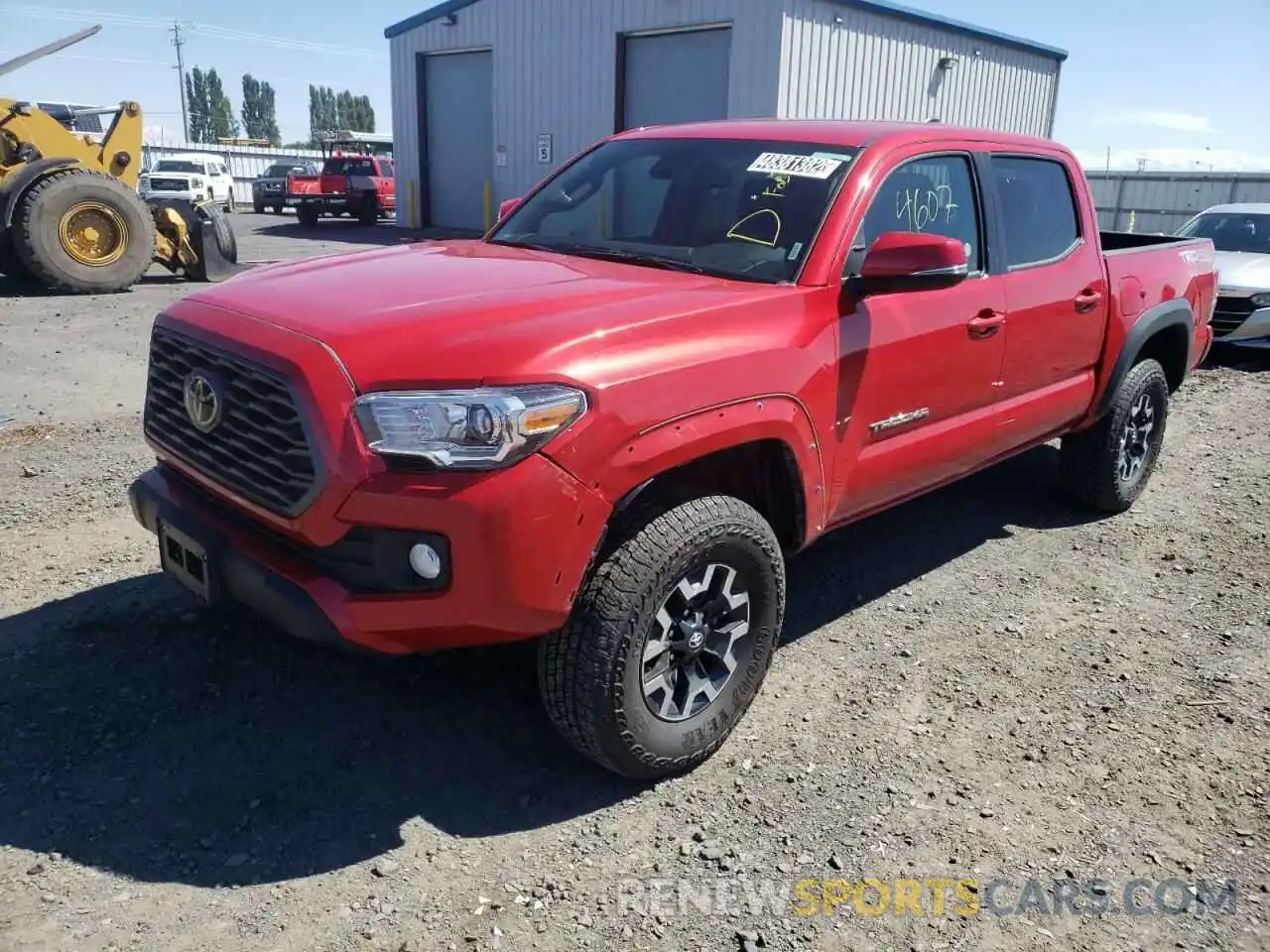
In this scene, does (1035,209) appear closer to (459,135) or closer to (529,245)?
(529,245)

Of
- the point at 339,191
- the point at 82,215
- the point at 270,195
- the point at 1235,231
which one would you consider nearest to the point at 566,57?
the point at 339,191

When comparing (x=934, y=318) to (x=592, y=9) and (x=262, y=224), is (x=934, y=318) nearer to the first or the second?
(x=592, y=9)

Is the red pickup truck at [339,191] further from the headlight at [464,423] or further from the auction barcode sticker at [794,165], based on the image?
the headlight at [464,423]

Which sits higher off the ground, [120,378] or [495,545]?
[495,545]

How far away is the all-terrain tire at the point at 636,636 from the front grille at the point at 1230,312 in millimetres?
8965

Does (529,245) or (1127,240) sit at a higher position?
(529,245)

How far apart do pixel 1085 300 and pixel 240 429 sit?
3738 mm

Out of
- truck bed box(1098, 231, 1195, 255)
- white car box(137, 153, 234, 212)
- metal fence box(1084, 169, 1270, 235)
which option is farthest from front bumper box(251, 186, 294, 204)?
truck bed box(1098, 231, 1195, 255)

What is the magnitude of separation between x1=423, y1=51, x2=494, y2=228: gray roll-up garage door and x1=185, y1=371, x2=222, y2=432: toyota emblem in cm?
2068

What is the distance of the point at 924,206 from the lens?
12.9ft

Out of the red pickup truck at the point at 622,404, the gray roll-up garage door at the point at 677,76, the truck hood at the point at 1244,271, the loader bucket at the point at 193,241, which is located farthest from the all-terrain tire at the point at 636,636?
the gray roll-up garage door at the point at 677,76

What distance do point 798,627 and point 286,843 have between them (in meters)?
2.17

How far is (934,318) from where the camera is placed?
3.77 m

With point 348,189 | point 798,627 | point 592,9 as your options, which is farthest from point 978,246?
point 348,189
